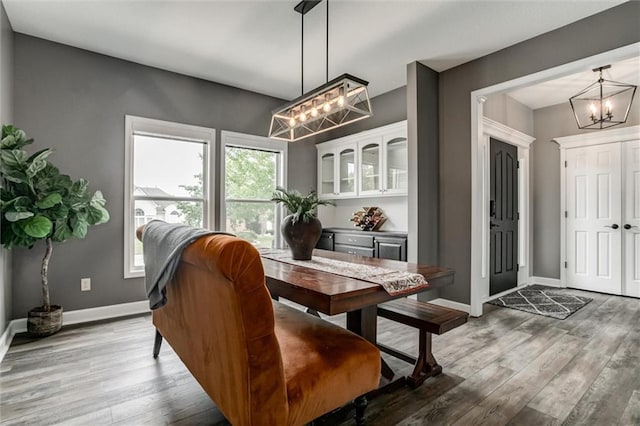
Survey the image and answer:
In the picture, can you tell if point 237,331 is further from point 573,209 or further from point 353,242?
point 573,209

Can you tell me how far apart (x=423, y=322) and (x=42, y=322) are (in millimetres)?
3233

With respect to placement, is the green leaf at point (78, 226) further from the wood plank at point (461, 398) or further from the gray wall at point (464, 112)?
the gray wall at point (464, 112)

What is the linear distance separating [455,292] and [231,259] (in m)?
3.28

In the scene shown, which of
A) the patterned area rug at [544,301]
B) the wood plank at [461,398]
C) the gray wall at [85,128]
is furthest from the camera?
the patterned area rug at [544,301]

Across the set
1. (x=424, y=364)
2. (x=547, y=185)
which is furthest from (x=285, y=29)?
(x=547, y=185)

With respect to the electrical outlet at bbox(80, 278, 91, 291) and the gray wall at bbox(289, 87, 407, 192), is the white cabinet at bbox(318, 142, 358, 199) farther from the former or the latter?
the electrical outlet at bbox(80, 278, 91, 291)

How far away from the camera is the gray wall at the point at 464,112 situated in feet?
9.68

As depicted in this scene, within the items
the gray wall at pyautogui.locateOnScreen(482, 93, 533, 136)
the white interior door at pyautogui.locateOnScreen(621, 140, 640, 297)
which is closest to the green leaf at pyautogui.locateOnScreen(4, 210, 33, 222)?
the gray wall at pyautogui.locateOnScreen(482, 93, 533, 136)

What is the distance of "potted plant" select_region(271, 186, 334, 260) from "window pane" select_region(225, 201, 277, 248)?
1998 millimetres

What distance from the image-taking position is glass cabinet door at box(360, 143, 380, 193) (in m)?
4.40

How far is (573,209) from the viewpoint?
4793mm

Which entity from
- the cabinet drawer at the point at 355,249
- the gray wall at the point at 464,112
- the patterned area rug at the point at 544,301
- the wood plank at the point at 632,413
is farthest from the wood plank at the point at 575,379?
the cabinet drawer at the point at 355,249

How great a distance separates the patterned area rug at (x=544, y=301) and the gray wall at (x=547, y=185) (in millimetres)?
508

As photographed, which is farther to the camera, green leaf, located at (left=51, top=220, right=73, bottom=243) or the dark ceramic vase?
green leaf, located at (left=51, top=220, right=73, bottom=243)
